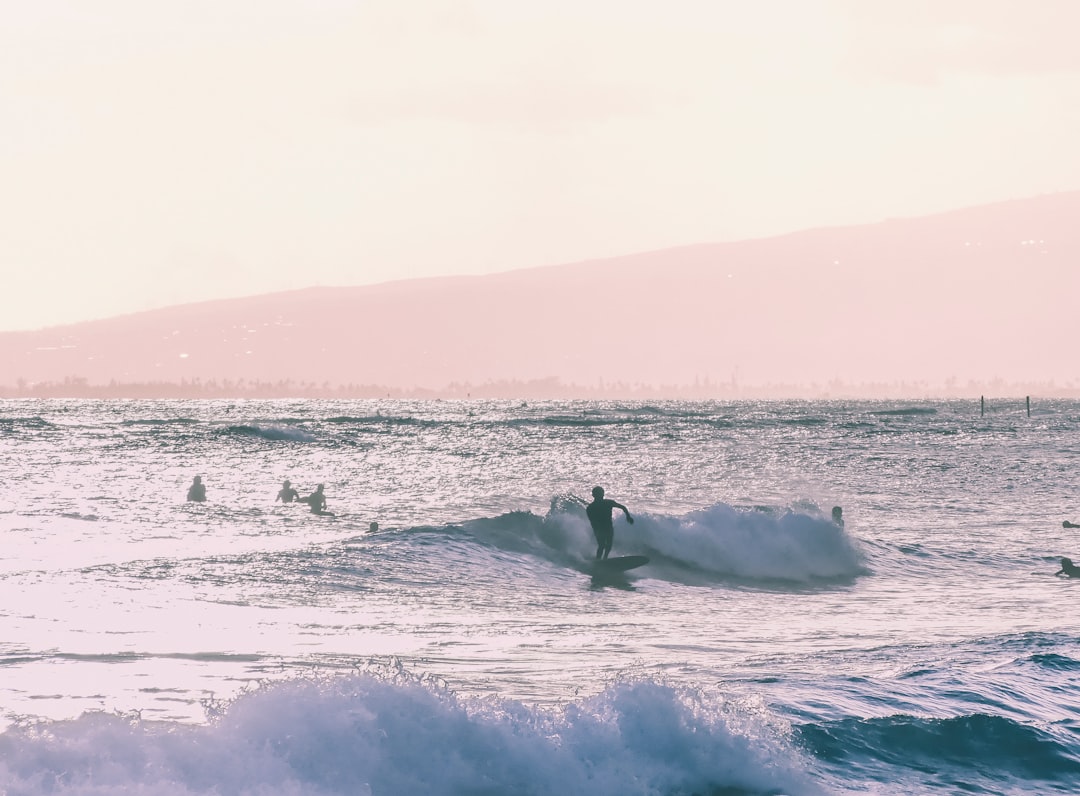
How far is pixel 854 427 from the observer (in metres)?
149

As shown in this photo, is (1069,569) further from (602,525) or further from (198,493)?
(198,493)

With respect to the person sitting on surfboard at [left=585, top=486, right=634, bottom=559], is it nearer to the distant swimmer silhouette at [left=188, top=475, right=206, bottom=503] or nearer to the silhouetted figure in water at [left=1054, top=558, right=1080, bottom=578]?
the silhouetted figure in water at [left=1054, top=558, right=1080, bottom=578]

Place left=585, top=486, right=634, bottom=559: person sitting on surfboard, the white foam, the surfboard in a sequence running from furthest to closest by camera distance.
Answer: the surfboard, left=585, top=486, right=634, bottom=559: person sitting on surfboard, the white foam

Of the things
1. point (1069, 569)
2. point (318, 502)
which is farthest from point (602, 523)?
point (318, 502)

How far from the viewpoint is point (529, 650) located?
53.7ft

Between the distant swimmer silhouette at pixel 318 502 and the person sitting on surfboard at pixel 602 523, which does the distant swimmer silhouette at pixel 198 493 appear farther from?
the person sitting on surfboard at pixel 602 523

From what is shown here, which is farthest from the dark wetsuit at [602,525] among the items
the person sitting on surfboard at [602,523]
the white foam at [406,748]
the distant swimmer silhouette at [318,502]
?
the distant swimmer silhouette at [318,502]

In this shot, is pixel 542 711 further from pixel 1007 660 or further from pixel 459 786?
pixel 1007 660

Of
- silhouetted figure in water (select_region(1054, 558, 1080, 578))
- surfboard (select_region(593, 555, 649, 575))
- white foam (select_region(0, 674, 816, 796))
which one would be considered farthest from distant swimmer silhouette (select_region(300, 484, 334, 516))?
white foam (select_region(0, 674, 816, 796))

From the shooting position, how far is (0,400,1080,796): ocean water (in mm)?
10492

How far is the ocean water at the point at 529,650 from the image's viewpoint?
10492mm

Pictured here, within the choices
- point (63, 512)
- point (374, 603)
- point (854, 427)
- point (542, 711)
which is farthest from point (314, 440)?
point (542, 711)

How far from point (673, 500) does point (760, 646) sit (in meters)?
30.6

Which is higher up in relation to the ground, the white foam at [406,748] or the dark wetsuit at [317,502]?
the white foam at [406,748]
